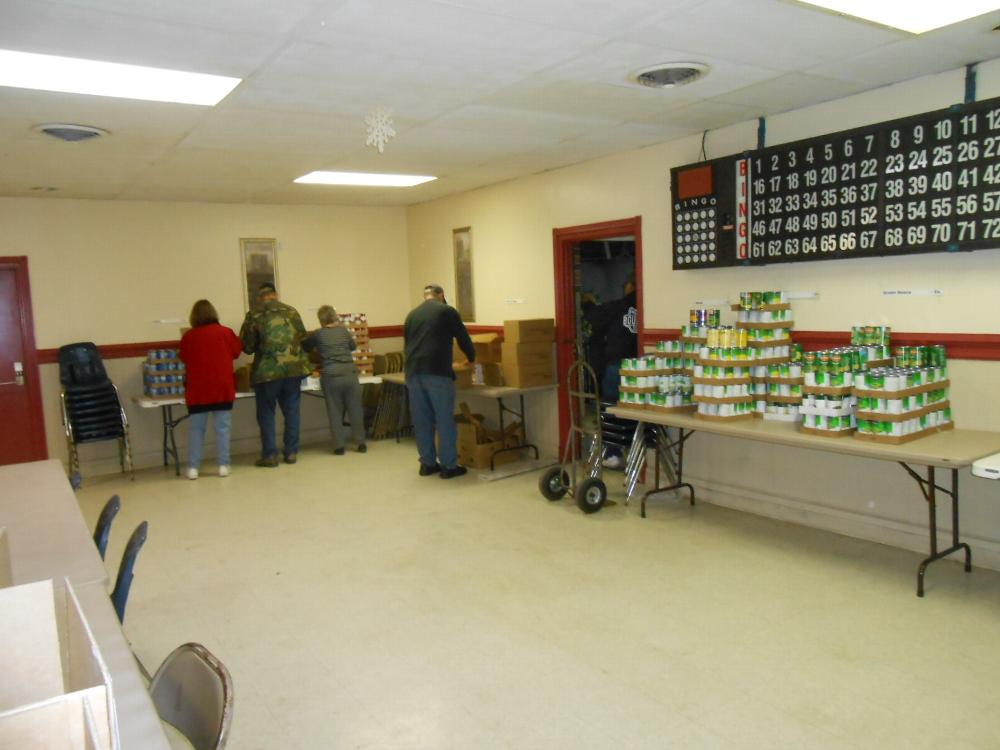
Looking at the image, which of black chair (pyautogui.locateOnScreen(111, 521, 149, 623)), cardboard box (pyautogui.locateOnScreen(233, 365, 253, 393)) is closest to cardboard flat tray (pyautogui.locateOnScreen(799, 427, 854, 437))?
black chair (pyautogui.locateOnScreen(111, 521, 149, 623))

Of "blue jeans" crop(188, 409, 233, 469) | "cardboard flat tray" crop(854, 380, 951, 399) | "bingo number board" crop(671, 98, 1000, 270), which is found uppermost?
"bingo number board" crop(671, 98, 1000, 270)

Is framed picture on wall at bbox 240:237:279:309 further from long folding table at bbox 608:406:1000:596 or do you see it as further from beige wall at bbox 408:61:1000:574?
long folding table at bbox 608:406:1000:596

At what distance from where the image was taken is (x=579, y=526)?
4867 mm

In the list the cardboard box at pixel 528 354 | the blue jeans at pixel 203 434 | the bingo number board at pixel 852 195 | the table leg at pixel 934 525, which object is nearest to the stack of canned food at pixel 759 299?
the bingo number board at pixel 852 195

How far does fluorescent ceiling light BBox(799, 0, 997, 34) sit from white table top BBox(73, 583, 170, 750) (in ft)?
10.2

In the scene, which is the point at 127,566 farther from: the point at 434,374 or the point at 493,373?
the point at 493,373

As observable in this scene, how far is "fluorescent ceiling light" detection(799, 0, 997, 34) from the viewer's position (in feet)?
9.53

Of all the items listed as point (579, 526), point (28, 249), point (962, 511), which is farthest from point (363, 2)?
point (28, 249)

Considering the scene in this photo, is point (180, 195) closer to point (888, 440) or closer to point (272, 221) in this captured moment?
point (272, 221)

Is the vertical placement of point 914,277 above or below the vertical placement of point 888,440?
above

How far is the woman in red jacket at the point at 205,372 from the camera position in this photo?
21.2ft

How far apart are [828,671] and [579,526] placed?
2.07m

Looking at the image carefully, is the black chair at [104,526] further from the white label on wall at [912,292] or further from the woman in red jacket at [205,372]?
the white label on wall at [912,292]

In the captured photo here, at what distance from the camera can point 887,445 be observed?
11.8 feet
